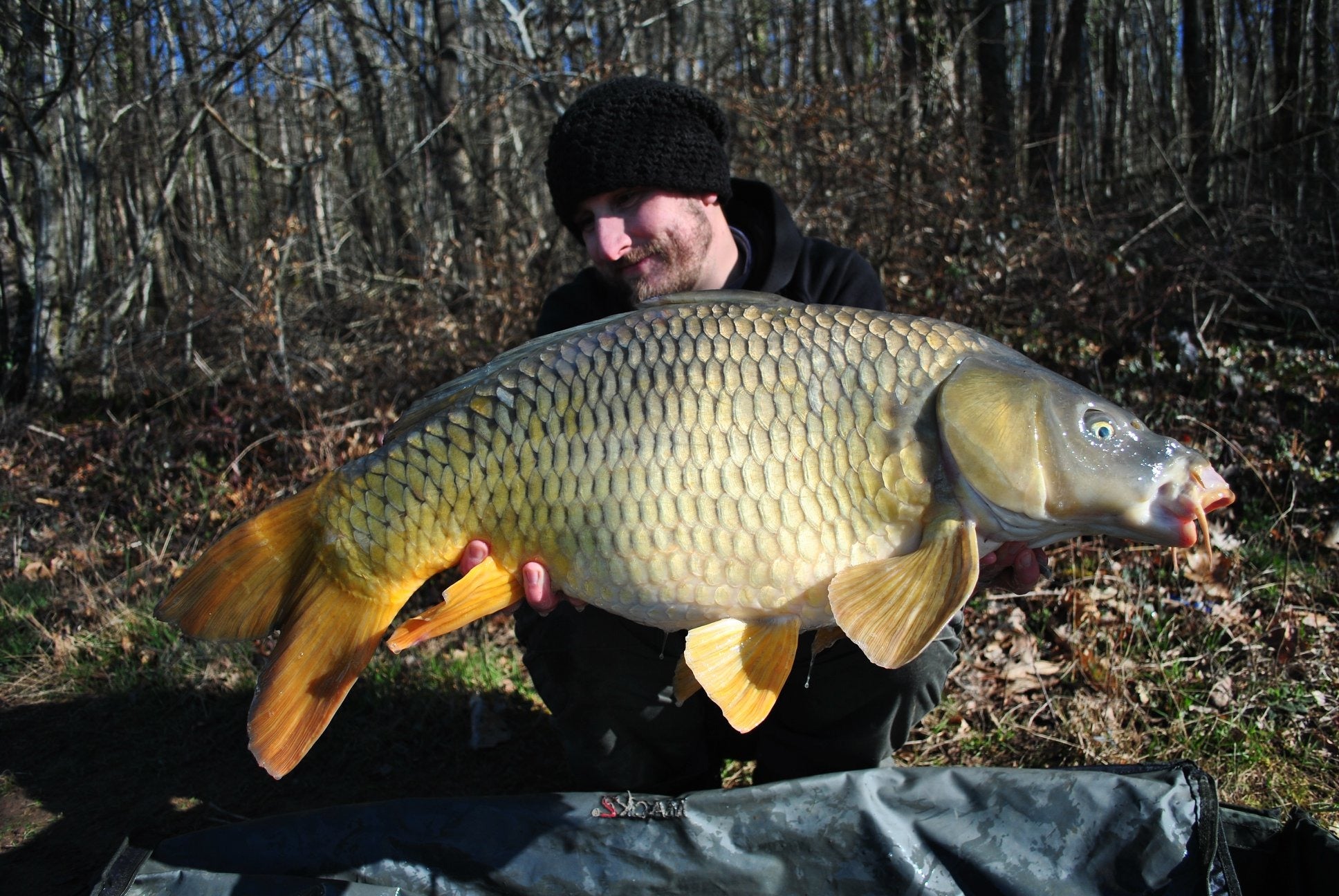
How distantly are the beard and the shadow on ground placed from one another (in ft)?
3.09

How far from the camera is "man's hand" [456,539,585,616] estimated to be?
1230mm

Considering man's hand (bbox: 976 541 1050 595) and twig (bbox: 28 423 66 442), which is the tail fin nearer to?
man's hand (bbox: 976 541 1050 595)

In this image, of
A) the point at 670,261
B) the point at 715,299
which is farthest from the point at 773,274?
the point at 715,299

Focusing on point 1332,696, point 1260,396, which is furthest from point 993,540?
point 1260,396

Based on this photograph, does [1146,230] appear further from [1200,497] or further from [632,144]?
[1200,497]

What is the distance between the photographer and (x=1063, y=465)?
110 centimetres

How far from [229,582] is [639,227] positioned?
37.8 inches

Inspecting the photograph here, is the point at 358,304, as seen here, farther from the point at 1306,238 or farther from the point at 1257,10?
the point at 1257,10

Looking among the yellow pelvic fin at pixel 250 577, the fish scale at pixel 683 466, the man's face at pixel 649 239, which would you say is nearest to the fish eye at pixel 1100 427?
the fish scale at pixel 683 466

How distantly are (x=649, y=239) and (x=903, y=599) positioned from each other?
94 centimetres

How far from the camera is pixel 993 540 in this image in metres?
1.18

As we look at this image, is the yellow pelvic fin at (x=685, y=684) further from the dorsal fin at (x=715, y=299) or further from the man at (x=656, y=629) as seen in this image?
the dorsal fin at (x=715, y=299)

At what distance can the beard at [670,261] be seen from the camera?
1776 mm

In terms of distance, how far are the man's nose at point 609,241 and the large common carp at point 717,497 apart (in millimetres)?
527
